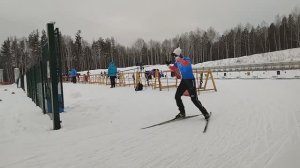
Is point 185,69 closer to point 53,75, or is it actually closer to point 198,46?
point 53,75

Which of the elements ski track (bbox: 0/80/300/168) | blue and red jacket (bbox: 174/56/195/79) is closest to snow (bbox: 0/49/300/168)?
ski track (bbox: 0/80/300/168)

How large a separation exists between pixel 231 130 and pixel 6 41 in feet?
301

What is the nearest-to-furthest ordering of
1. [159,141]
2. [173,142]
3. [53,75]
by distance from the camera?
[173,142], [159,141], [53,75]

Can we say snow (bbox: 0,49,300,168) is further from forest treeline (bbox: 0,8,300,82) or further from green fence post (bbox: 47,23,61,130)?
forest treeline (bbox: 0,8,300,82)

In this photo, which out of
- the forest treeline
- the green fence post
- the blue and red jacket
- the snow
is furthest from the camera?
the forest treeline

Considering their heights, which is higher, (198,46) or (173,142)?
(198,46)

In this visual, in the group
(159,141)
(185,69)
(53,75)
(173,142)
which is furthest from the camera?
(185,69)

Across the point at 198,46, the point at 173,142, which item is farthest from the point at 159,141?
the point at 198,46

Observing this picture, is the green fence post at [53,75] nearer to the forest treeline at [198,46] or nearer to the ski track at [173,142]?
the ski track at [173,142]

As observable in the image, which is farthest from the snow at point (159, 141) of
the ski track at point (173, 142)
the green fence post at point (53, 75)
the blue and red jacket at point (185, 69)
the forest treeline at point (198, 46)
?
the forest treeline at point (198, 46)

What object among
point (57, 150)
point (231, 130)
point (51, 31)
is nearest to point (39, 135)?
point (57, 150)

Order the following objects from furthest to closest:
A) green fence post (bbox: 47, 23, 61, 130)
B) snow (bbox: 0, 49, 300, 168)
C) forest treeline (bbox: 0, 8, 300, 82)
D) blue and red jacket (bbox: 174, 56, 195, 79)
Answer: forest treeline (bbox: 0, 8, 300, 82) < blue and red jacket (bbox: 174, 56, 195, 79) < green fence post (bbox: 47, 23, 61, 130) < snow (bbox: 0, 49, 300, 168)

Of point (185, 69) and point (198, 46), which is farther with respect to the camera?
point (198, 46)

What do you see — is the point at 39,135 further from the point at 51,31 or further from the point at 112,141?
the point at 51,31
